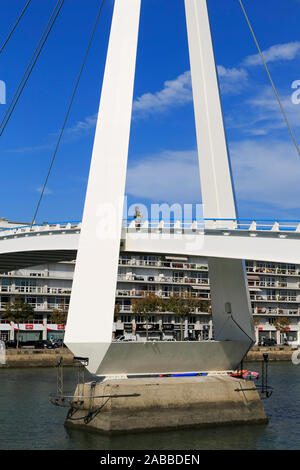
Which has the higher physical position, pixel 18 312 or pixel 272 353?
pixel 18 312

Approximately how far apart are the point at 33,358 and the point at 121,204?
101 feet

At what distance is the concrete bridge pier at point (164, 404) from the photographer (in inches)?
886

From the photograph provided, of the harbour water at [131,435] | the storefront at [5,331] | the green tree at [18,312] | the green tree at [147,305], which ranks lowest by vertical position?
the harbour water at [131,435]

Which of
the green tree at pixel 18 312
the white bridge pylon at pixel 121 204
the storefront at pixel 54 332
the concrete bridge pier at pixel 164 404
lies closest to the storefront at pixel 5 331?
the green tree at pixel 18 312

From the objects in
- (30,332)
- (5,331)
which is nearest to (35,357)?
(5,331)

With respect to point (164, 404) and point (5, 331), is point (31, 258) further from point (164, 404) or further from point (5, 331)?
point (5, 331)

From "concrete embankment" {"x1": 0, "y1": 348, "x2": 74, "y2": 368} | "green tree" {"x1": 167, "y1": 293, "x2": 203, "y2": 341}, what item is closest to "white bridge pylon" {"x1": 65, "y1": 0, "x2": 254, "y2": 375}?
"concrete embankment" {"x1": 0, "y1": 348, "x2": 74, "y2": 368}

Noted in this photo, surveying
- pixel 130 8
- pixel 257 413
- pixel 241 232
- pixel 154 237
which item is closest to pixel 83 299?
pixel 154 237

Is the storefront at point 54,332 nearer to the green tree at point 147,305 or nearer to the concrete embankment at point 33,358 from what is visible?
the green tree at point 147,305

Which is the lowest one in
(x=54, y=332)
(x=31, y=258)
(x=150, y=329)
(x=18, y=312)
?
(x=31, y=258)

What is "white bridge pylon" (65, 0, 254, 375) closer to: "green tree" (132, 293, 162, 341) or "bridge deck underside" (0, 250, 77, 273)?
"bridge deck underside" (0, 250, 77, 273)

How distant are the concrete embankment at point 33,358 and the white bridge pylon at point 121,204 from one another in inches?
Result: 1033

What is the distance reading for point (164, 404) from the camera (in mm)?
23250

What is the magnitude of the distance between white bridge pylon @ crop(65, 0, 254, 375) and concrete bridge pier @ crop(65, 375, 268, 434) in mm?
1138
